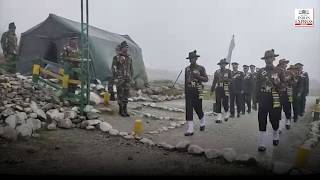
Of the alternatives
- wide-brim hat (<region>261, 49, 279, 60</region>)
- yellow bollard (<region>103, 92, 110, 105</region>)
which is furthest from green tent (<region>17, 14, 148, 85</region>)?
wide-brim hat (<region>261, 49, 279, 60</region>)

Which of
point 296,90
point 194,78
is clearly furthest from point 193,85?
point 296,90

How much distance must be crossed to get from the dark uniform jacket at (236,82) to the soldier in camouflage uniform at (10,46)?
10.2ft

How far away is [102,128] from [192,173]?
56.8 inches

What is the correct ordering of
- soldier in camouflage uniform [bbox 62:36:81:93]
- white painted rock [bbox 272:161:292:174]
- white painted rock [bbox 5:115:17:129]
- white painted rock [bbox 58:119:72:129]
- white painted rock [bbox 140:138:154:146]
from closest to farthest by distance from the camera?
white painted rock [bbox 272:161:292:174]
white painted rock [bbox 5:115:17:129]
white painted rock [bbox 140:138:154:146]
white painted rock [bbox 58:119:72:129]
soldier in camouflage uniform [bbox 62:36:81:93]

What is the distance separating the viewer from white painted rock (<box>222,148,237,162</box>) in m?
5.07

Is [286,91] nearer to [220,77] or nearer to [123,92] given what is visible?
[220,77]

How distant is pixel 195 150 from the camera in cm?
521

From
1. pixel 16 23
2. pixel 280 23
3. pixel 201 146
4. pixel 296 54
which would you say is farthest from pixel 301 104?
pixel 16 23

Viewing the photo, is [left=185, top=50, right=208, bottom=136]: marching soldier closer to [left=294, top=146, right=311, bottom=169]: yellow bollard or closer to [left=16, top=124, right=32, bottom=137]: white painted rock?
[left=294, top=146, right=311, bottom=169]: yellow bollard

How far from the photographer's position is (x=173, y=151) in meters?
5.30

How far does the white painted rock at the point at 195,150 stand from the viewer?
17.0 ft

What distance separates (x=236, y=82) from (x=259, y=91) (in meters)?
0.70

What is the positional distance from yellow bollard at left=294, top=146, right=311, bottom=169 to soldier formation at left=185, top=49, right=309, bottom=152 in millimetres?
441
